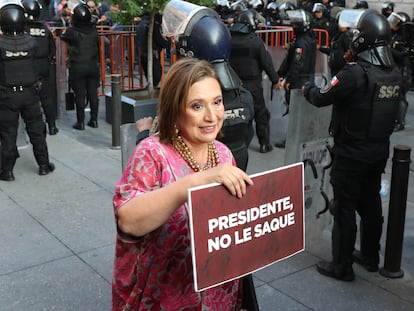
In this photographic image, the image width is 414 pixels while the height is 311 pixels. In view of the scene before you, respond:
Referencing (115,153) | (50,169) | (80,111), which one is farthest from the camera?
(80,111)

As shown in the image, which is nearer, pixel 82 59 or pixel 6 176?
pixel 6 176

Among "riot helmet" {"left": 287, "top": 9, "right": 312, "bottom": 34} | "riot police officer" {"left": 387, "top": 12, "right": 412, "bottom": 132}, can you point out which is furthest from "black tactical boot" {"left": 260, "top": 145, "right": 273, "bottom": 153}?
"riot police officer" {"left": 387, "top": 12, "right": 412, "bottom": 132}

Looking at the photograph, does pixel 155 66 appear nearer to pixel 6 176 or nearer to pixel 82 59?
pixel 82 59

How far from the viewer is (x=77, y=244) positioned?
517cm

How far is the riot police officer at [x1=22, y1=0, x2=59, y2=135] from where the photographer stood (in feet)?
27.4

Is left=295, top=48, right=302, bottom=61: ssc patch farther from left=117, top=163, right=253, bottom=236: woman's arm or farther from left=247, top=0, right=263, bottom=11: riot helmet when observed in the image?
left=247, top=0, right=263, bottom=11: riot helmet

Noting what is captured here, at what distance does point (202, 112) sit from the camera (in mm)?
2105

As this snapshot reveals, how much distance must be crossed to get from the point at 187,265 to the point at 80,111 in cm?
755

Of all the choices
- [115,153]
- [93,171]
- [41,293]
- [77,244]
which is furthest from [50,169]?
[41,293]

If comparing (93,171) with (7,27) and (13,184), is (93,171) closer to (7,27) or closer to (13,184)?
(13,184)

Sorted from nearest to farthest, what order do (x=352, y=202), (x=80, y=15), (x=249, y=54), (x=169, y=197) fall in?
(x=169, y=197) < (x=352, y=202) < (x=249, y=54) < (x=80, y=15)

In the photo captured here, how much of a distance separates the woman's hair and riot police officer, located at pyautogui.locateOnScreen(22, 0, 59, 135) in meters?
6.45

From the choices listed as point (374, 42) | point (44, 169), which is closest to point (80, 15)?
point (44, 169)

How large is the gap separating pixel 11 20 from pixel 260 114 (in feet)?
10.9
